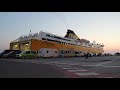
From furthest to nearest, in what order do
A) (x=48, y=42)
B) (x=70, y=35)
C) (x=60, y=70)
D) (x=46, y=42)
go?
(x=70, y=35) < (x=48, y=42) < (x=46, y=42) < (x=60, y=70)

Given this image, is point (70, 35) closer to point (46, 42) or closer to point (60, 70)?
point (46, 42)

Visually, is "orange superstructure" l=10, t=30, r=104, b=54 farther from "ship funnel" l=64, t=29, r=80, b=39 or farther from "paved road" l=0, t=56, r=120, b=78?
"paved road" l=0, t=56, r=120, b=78

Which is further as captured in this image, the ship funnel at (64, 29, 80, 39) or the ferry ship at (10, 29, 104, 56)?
the ship funnel at (64, 29, 80, 39)

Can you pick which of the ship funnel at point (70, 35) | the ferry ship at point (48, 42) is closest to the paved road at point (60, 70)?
the ferry ship at point (48, 42)

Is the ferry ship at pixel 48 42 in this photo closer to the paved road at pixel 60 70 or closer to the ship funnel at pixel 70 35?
the ship funnel at pixel 70 35

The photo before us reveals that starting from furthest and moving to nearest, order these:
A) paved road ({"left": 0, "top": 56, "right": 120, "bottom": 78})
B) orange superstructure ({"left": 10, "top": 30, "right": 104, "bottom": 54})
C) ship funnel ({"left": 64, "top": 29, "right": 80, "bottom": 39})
A: ship funnel ({"left": 64, "top": 29, "right": 80, "bottom": 39}), orange superstructure ({"left": 10, "top": 30, "right": 104, "bottom": 54}), paved road ({"left": 0, "top": 56, "right": 120, "bottom": 78})

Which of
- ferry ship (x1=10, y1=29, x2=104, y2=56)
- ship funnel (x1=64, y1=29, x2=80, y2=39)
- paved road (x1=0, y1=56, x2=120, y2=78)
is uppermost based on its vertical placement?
ship funnel (x1=64, y1=29, x2=80, y2=39)

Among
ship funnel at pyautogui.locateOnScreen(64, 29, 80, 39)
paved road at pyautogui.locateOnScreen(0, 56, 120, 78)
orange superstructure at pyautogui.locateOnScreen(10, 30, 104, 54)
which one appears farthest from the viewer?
ship funnel at pyautogui.locateOnScreen(64, 29, 80, 39)

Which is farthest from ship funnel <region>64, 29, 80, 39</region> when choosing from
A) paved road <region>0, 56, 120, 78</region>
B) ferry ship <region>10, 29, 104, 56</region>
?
paved road <region>0, 56, 120, 78</region>

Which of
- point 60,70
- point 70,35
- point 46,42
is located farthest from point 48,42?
point 60,70
